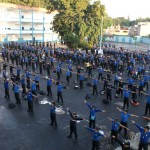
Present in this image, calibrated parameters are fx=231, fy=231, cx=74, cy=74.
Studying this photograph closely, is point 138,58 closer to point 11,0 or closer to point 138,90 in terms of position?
point 138,90

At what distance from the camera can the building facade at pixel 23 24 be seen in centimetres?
4943

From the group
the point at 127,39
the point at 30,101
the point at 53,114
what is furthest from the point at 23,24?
the point at 53,114

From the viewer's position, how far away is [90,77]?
24391mm

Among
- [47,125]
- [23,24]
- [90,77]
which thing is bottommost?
[47,125]

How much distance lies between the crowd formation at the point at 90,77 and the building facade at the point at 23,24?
10798 mm

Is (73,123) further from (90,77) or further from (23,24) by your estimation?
(23,24)

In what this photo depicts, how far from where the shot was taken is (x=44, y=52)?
1395 inches

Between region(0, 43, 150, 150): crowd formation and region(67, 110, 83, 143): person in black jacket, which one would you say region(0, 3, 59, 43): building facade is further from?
region(67, 110, 83, 143): person in black jacket

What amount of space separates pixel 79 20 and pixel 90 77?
63.8 ft

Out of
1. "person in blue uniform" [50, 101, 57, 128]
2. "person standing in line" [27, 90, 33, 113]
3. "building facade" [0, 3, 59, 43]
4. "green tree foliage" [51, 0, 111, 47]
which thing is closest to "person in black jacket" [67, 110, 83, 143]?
"person in blue uniform" [50, 101, 57, 128]

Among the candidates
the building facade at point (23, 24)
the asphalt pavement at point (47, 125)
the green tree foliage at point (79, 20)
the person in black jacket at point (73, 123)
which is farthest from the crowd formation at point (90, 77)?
the building facade at point (23, 24)

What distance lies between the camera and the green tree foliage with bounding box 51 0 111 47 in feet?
134

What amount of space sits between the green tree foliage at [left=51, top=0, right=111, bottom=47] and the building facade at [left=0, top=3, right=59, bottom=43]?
662 centimetres

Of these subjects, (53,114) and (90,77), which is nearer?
(53,114)
